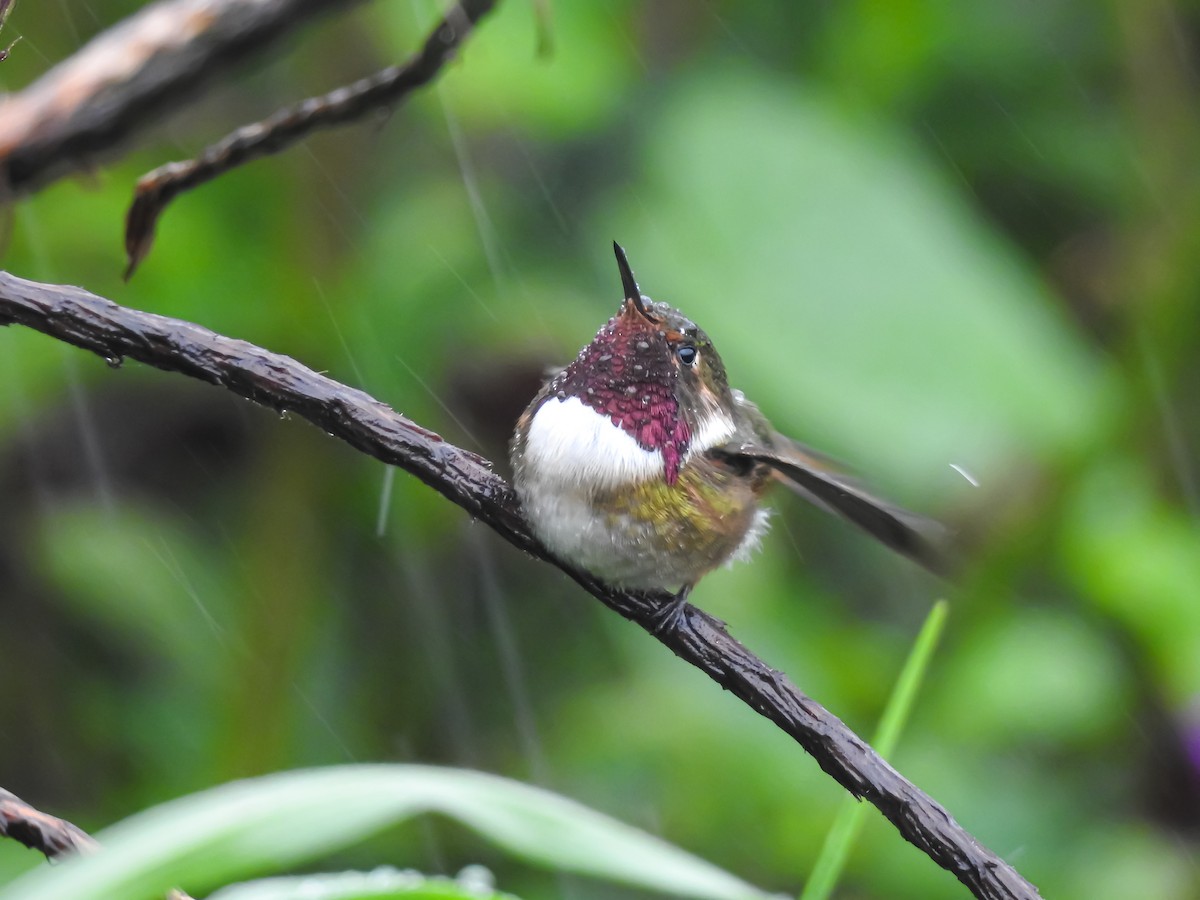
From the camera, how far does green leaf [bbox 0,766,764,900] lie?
0.76 m

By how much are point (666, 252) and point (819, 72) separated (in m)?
1.24

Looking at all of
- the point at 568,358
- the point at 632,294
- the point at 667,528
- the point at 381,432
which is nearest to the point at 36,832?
the point at 381,432

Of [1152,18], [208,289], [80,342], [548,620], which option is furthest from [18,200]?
[1152,18]

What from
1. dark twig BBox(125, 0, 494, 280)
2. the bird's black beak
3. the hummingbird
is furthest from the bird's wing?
dark twig BBox(125, 0, 494, 280)

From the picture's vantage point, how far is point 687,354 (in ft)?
7.63

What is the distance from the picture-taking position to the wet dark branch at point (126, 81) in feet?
4.23

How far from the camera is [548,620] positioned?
4.48 meters

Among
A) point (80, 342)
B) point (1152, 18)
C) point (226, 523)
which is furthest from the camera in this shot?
point (226, 523)

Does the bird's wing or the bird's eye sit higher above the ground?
the bird's eye

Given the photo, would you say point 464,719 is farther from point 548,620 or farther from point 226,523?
point 226,523

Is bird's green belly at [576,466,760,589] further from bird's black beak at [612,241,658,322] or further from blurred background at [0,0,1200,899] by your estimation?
blurred background at [0,0,1200,899]

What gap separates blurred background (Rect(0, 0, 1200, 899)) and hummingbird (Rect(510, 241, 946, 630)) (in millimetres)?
869

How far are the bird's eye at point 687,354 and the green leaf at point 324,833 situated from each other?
4.47 ft

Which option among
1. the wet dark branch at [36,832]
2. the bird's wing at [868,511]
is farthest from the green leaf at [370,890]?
the bird's wing at [868,511]
